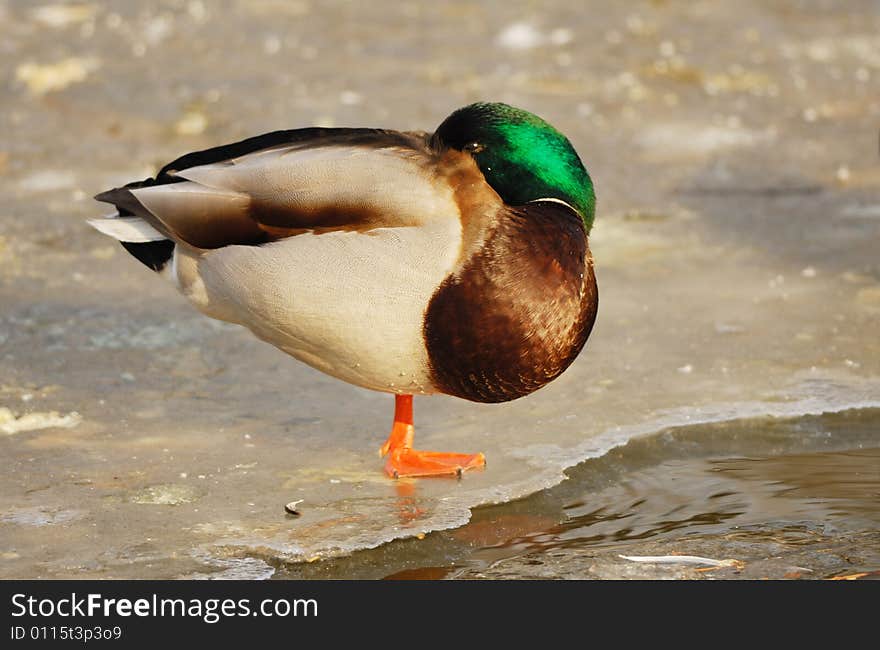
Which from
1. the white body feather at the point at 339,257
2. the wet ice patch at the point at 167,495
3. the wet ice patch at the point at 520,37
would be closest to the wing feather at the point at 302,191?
the white body feather at the point at 339,257

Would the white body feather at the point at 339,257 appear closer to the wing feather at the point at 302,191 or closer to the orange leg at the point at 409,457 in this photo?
the wing feather at the point at 302,191

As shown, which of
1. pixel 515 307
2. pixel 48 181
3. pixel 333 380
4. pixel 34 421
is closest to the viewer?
pixel 515 307

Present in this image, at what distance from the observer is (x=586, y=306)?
367 cm

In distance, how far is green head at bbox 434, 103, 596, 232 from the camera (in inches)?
144

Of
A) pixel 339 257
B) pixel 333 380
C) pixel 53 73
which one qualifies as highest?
pixel 53 73

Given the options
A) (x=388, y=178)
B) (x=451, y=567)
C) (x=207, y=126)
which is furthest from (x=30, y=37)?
(x=451, y=567)

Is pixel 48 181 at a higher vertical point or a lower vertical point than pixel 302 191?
higher

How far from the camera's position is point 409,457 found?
3.99 meters

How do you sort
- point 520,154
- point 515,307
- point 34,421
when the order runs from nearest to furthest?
point 515,307 → point 520,154 → point 34,421

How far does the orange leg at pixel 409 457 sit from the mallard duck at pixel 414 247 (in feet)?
A: 0.78

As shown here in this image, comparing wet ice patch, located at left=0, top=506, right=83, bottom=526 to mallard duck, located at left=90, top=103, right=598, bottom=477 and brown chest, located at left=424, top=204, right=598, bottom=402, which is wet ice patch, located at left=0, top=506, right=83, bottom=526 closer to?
mallard duck, located at left=90, top=103, right=598, bottom=477

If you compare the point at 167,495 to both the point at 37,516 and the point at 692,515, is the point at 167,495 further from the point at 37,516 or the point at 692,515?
the point at 692,515

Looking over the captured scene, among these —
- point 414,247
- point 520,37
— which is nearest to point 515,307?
point 414,247

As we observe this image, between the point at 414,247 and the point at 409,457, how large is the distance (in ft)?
2.30
